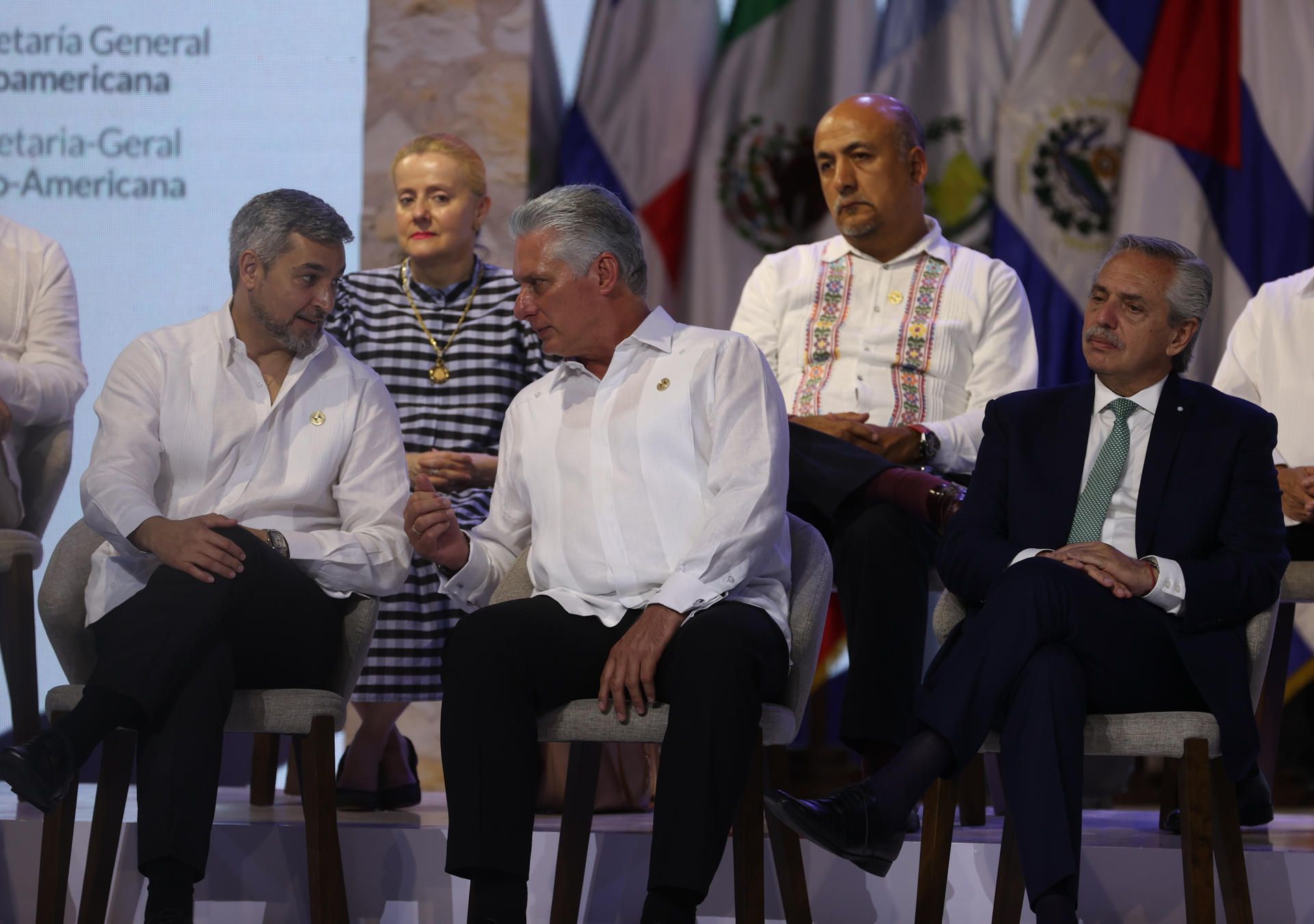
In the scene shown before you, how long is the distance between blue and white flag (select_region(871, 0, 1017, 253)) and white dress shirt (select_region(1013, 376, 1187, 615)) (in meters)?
1.80

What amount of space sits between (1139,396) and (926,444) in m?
0.59

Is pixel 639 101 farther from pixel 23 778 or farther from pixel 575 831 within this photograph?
pixel 23 778

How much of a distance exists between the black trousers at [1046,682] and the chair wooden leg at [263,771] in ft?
5.45

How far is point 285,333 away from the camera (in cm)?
301

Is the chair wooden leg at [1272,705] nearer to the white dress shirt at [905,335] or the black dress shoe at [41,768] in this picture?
the white dress shirt at [905,335]

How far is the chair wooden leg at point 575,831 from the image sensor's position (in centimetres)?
267

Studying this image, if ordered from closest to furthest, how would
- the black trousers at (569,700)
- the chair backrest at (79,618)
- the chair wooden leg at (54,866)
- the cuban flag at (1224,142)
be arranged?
the black trousers at (569,700)
the chair wooden leg at (54,866)
the chair backrest at (79,618)
the cuban flag at (1224,142)

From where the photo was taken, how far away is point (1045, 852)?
2.39m

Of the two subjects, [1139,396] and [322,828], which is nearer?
[322,828]

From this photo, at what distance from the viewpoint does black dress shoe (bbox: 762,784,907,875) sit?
235 cm

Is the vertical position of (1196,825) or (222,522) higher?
(222,522)

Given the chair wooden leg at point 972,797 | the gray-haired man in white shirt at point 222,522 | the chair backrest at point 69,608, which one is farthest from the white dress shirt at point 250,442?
the chair wooden leg at point 972,797

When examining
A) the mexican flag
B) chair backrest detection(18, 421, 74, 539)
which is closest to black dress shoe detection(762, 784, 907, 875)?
chair backrest detection(18, 421, 74, 539)

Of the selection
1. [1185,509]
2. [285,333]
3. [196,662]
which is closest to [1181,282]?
[1185,509]
